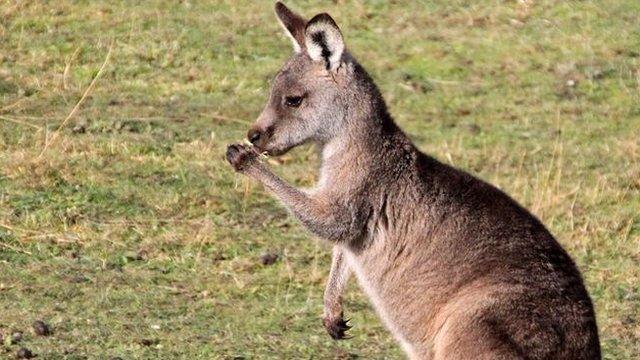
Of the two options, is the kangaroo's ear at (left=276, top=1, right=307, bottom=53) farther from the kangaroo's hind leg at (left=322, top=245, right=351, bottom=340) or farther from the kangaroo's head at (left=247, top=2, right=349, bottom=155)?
the kangaroo's hind leg at (left=322, top=245, right=351, bottom=340)

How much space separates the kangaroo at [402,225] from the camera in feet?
21.6

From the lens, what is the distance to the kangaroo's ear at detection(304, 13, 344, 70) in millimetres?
7133

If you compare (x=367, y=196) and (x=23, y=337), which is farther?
(x=23, y=337)

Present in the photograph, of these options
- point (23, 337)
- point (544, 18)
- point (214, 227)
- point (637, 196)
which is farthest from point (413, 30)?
point (23, 337)

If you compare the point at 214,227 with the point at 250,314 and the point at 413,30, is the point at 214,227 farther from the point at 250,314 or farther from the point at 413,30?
the point at 413,30

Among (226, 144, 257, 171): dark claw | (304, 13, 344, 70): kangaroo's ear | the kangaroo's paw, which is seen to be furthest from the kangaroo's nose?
the kangaroo's paw

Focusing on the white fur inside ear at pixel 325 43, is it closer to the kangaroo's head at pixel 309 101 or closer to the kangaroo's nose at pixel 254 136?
the kangaroo's head at pixel 309 101

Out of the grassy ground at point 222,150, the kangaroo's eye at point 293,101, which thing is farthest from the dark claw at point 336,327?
the kangaroo's eye at point 293,101

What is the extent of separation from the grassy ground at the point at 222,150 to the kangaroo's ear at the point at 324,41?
5.20ft

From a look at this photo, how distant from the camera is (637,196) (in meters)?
11.0

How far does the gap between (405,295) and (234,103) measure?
565cm

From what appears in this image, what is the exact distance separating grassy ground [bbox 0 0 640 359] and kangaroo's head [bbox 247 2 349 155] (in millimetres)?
Result: 1262

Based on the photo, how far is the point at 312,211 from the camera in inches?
280

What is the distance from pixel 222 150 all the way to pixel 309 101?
4.11 meters
